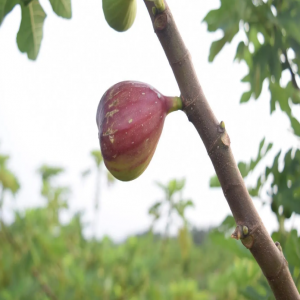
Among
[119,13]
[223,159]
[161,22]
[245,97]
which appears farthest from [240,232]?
[245,97]

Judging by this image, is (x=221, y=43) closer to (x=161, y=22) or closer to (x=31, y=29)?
(x=31, y=29)

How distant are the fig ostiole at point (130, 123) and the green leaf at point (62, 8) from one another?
466 mm

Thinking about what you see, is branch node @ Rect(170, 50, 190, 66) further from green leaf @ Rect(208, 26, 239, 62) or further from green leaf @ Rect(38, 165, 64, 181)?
green leaf @ Rect(38, 165, 64, 181)

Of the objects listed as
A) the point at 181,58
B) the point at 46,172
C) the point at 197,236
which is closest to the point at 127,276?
the point at 46,172

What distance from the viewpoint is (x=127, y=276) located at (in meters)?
4.02

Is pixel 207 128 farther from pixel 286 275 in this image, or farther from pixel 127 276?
pixel 127 276

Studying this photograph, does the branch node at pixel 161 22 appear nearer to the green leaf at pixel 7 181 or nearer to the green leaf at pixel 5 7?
the green leaf at pixel 5 7

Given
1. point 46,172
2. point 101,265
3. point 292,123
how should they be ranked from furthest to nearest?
1. point 46,172
2. point 101,265
3. point 292,123

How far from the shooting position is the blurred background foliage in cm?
122

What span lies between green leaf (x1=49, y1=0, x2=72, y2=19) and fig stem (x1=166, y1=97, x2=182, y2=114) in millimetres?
541

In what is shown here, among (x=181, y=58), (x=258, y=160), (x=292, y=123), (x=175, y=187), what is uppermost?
(x=181, y=58)

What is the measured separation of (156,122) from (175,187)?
431 cm

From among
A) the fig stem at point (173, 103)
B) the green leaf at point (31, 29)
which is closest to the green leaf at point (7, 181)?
the green leaf at point (31, 29)

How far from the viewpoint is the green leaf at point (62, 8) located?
1120mm
